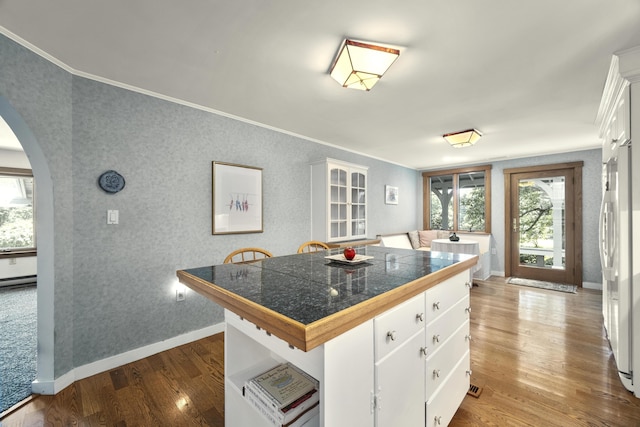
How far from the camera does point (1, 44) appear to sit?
1.56 meters

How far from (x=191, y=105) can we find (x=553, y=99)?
3.48m

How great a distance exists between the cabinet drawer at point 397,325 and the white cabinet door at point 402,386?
30 millimetres

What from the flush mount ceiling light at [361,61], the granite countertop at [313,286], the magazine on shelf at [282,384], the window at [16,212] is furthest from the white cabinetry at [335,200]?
the window at [16,212]

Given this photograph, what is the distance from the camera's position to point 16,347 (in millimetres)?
2396

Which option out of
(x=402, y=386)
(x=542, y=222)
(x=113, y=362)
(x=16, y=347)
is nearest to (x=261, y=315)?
(x=402, y=386)

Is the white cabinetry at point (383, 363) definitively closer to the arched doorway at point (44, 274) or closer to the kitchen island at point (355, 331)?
the kitchen island at point (355, 331)

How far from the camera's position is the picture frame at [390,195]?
538 cm

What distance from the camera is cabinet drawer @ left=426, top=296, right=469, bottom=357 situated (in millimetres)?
1301

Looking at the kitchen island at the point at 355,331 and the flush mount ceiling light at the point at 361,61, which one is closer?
the kitchen island at the point at 355,331

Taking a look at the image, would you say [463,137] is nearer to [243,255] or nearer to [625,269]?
[625,269]

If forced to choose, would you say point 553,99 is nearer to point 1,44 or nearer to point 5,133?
point 1,44

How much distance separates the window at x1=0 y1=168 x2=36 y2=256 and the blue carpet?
1125mm

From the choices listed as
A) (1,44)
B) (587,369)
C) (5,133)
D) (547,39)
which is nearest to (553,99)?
(547,39)

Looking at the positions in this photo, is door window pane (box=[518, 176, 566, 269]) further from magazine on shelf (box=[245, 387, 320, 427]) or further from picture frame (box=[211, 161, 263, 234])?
magazine on shelf (box=[245, 387, 320, 427])
